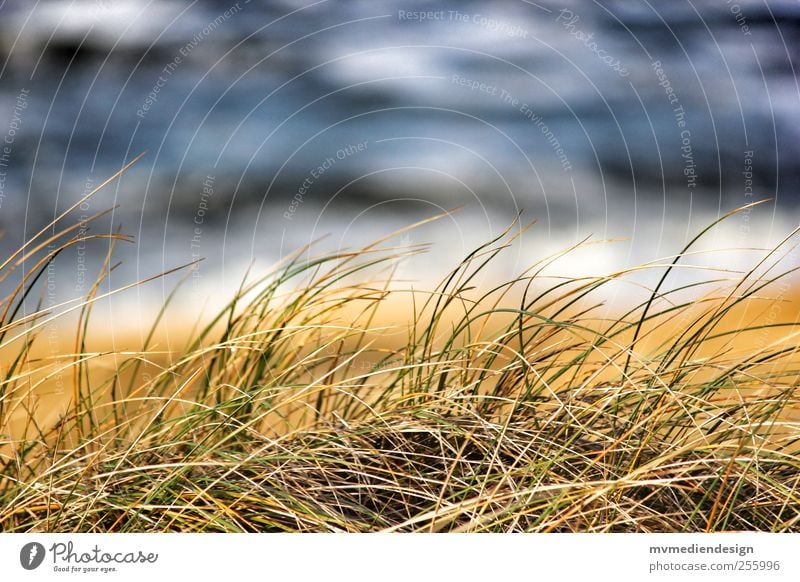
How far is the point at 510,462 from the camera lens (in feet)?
5.11

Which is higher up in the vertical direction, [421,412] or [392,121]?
[392,121]

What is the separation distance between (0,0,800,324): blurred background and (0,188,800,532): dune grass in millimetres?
110

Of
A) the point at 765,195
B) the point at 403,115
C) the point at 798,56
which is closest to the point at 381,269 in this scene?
the point at 403,115

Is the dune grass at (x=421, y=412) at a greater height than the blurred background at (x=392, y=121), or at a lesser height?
lesser

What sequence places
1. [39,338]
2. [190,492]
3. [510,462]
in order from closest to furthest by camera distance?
[190,492]
[510,462]
[39,338]

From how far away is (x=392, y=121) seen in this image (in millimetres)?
1811

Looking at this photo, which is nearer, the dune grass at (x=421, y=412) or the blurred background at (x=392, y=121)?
the dune grass at (x=421, y=412)

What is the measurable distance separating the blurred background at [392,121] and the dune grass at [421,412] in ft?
0.36

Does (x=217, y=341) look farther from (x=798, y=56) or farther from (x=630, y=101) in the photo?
(x=798, y=56)

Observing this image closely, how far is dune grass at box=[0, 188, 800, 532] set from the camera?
4.81 feet

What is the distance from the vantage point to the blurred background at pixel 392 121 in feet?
5.81

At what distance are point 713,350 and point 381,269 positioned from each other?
2.42 feet

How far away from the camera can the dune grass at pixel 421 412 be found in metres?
1.47

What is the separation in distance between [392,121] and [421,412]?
0.69 meters
